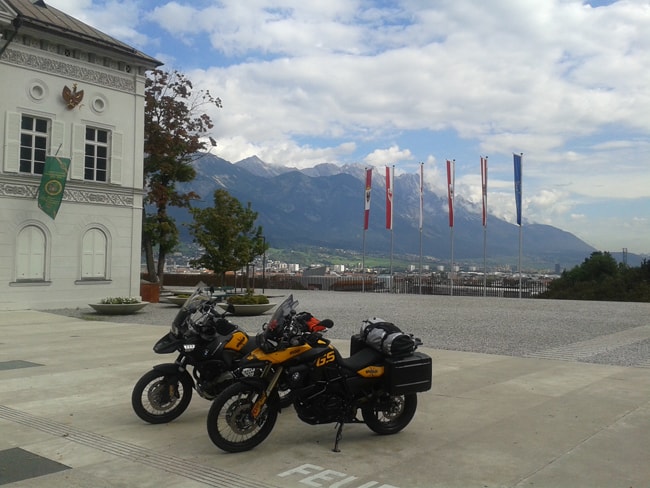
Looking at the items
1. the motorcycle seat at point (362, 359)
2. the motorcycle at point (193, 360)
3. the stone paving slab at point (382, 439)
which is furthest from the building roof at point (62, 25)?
the motorcycle seat at point (362, 359)

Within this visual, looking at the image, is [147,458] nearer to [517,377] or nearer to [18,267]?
[517,377]

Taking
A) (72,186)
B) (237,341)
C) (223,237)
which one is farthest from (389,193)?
(237,341)

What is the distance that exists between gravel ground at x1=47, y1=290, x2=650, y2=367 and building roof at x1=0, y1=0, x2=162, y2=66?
942 cm

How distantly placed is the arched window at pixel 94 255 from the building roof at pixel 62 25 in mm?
6739

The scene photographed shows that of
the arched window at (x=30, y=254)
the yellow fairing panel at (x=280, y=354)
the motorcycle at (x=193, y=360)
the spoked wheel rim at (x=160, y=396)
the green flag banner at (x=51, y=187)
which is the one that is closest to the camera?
the yellow fairing panel at (x=280, y=354)

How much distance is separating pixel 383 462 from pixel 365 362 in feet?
3.09

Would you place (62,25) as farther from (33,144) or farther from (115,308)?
(115,308)

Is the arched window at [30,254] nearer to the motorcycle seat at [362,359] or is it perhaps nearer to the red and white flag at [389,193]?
the motorcycle seat at [362,359]

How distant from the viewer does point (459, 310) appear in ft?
73.8

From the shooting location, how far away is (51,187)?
21.0 metres

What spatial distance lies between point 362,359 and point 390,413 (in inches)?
25.9

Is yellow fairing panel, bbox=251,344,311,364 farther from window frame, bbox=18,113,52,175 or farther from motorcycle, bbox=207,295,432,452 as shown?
window frame, bbox=18,113,52,175

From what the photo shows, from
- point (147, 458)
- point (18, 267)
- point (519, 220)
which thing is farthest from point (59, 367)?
point (519, 220)

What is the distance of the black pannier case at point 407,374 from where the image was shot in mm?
5750
